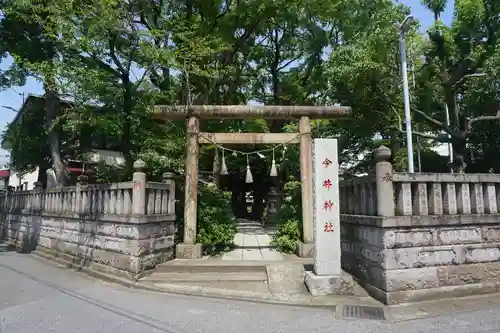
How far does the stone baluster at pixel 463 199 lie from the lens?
7180 mm

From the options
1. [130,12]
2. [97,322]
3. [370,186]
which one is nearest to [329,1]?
[130,12]

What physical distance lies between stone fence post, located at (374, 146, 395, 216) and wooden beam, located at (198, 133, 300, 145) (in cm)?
390

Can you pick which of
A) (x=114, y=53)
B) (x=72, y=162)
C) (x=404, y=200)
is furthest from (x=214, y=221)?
(x=72, y=162)

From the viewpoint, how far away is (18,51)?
12992mm

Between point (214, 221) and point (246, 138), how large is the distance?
106 inches

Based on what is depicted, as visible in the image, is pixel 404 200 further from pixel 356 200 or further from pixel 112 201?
pixel 112 201

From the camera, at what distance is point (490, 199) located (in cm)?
739

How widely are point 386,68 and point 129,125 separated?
12.4 metres

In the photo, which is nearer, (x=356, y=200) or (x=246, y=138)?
(x=356, y=200)

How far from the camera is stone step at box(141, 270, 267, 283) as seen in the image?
27.3ft

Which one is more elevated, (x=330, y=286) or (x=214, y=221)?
(x=214, y=221)

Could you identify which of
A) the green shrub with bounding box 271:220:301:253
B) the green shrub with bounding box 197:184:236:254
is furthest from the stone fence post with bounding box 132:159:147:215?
the green shrub with bounding box 271:220:301:253

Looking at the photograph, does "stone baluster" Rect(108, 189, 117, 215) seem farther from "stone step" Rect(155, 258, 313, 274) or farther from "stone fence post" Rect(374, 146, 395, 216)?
"stone fence post" Rect(374, 146, 395, 216)

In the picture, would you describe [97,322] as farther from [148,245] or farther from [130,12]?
[130,12]
